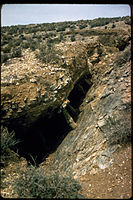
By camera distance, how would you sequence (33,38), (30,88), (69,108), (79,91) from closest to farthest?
1. (30,88)
2. (69,108)
3. (79,91)
4. (33,38)

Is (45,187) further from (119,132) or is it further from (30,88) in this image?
(30,88)

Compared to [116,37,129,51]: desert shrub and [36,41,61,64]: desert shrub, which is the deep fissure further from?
[116,37,129,51]: desert shrub

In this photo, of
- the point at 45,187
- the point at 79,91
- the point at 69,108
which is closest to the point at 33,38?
the point at 79,91

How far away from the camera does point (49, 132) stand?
10.5 metres

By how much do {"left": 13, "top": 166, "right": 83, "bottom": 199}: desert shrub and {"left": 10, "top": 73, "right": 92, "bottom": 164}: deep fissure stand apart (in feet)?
13.5

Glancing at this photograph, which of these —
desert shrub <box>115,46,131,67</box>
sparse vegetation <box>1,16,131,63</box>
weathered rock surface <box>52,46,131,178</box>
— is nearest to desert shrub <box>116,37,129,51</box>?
sparse vegetation <box>1,16,131,63</box>

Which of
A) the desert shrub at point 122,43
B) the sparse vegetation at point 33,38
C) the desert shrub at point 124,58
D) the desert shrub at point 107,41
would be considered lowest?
the desert shrub at point 124,58

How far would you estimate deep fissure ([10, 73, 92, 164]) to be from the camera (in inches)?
352

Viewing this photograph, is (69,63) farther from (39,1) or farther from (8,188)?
(8,188)

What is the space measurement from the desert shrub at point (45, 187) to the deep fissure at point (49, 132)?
13.5ft

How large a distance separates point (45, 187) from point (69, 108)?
6.14 m

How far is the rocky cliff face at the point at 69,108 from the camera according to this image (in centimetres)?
537

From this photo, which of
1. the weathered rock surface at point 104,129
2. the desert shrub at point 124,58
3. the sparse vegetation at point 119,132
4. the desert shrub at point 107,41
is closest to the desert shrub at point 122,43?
the desert shrub at point 107,41

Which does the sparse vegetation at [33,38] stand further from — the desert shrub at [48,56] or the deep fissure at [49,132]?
the deep fissure at [49,132]
